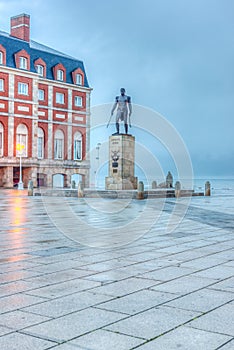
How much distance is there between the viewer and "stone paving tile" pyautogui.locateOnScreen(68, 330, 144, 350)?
3426 mm

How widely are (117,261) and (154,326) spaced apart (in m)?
3.20

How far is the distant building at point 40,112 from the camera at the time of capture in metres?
44.2

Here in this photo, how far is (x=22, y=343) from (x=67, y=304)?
1119mm

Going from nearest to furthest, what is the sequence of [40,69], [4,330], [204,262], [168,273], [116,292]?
[4,330]
[116,292]
[168,273]
[204,262]
[40,69]

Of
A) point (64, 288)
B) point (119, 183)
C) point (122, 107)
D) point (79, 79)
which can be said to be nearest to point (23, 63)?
point (79, 79)

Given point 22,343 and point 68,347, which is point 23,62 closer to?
point 22,343

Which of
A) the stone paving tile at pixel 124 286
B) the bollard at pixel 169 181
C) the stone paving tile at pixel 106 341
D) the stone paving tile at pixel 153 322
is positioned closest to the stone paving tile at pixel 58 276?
the stone paving tile at pixel 124 286

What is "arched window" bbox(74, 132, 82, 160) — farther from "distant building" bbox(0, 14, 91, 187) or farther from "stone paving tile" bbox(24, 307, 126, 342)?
"stone paving tile" bbox(24, 307, 126, 342)

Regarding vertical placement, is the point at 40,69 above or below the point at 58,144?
above

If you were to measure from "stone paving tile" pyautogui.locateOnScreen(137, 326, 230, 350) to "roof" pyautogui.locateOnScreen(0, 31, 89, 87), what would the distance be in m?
43.9

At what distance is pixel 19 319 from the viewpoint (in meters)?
4.11

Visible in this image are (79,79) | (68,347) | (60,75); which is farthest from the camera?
(79,79)

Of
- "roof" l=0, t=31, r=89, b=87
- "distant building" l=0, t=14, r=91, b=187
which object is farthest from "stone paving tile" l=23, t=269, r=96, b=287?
"roof" l=0, t=31, r=89, b=87

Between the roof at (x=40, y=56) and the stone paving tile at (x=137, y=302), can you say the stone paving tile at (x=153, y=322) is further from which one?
the roof at (x=40, y=56)
